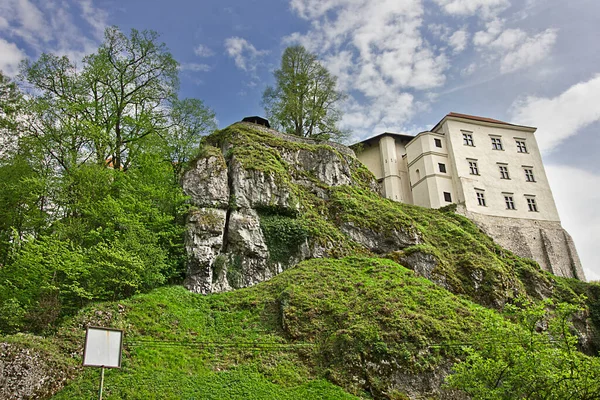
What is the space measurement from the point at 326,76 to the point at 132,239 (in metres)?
28.9

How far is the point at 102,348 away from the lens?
11.3m

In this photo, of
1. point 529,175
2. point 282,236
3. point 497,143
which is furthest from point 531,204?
point 282,236

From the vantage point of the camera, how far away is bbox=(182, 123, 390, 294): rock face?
77.0ft

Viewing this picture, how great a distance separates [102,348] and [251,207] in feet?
51.5

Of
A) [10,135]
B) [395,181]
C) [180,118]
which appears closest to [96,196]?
[10,135]

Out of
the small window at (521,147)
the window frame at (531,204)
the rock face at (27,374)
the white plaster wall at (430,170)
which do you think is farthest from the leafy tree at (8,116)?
the small window at (521,147)

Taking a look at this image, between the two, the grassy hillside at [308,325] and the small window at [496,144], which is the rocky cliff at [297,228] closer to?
the grassy hillside at [308,325]

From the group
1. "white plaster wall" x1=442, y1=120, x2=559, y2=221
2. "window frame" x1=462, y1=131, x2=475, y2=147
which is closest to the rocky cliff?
"white plaster wall" x1=442, y1=120, x2=559, y2=221

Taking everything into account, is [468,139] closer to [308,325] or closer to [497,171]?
[497,171]

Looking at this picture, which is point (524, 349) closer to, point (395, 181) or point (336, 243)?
point (336, 243)

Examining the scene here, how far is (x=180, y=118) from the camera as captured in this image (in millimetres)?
32312

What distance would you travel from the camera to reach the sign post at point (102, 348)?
11062mm

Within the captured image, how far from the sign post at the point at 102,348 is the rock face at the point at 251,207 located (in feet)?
34.6

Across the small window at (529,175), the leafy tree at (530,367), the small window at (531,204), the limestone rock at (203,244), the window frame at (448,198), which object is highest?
the small window at (529,175)
